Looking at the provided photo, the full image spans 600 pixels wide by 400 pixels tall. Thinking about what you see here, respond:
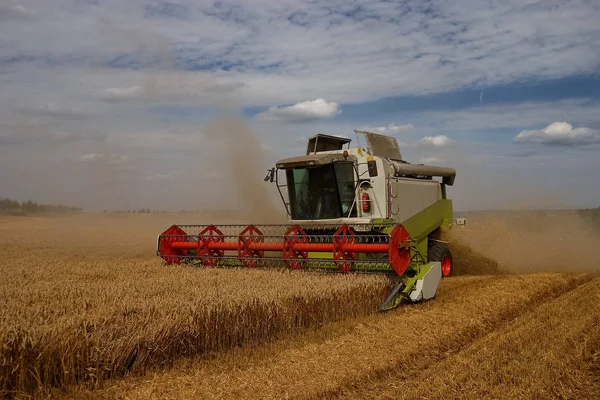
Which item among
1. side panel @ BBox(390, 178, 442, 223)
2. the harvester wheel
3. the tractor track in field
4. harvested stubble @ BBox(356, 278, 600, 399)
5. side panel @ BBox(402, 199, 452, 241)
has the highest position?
side panel @ BBox(390, 178, 442, 223)

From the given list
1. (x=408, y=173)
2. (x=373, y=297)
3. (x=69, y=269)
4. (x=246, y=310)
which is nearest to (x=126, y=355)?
(x=246, y=310)

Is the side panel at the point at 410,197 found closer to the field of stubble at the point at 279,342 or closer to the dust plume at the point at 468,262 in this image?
the dust plume at the point at 468,262

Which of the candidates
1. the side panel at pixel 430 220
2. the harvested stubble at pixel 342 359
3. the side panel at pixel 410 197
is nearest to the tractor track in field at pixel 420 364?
the harvested stubble at pixel 342 359

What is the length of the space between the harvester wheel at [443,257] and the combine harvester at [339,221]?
0.06 ft

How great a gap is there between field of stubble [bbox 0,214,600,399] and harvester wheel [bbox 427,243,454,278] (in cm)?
295

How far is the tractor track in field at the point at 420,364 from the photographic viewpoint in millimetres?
3865

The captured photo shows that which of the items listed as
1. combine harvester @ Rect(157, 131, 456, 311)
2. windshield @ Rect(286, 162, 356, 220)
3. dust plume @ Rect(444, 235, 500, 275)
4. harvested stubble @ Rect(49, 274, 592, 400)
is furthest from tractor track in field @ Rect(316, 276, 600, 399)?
dust plume @ Rect(444, 235, 500, 275)

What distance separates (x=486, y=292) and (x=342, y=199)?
2829mm

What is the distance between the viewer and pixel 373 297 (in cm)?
648

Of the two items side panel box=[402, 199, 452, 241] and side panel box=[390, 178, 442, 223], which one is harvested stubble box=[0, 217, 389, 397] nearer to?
side panel box=[390, 178, 442, 223]

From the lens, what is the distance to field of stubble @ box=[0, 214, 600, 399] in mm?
3662

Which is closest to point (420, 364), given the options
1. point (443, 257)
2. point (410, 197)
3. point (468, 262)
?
point (410, 197)

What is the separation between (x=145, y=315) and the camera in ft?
14.1

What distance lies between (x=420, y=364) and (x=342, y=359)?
2.28 ft
